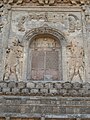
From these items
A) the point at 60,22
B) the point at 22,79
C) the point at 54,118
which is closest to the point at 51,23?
the point at 60,22

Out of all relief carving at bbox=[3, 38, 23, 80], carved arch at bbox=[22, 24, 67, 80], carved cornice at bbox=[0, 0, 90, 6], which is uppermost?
carved cornice at bbox=[0, 0, 90, 6]

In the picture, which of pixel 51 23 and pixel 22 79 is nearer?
pixel 22 79

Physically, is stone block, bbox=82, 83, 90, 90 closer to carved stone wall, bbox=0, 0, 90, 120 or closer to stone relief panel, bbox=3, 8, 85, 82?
carved stone wall, bbox=0, 0, 90, 120

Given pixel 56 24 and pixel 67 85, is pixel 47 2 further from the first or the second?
pixel 67 85

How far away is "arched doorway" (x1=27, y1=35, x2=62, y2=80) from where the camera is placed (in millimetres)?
12828

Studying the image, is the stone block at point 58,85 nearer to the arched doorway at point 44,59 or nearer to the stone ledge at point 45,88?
the stone ledge at point 45,88

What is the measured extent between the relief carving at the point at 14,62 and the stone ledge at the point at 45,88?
1.98 ft

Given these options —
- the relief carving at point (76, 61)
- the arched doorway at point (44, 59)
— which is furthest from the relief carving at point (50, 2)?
the relief carving at point (76, 61)

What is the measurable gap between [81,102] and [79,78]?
1.44 meters

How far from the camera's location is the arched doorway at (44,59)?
42.1 ft

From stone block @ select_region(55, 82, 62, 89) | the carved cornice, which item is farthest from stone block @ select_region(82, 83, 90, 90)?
the carved cornice

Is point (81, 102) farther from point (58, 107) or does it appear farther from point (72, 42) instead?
point (72, 42)

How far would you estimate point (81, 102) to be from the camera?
11125mm

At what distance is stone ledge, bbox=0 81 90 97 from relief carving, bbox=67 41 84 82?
2.28 feet
